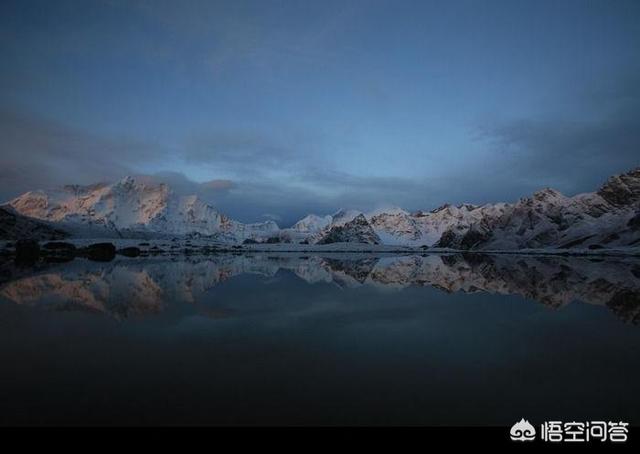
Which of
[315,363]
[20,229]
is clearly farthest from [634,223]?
[20,229]

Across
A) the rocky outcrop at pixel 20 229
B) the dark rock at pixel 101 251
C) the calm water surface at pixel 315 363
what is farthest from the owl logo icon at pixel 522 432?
the rocky outcrop at pixel 20 229

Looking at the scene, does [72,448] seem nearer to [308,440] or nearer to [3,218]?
[308,440]

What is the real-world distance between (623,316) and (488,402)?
43.9 feet

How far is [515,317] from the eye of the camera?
58.9 ft

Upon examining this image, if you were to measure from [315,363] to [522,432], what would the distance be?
17.8 feet

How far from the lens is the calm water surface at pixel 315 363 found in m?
7.89

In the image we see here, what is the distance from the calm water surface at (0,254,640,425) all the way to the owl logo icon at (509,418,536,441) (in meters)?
0.39

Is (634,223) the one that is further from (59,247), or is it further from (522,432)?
(59,247)

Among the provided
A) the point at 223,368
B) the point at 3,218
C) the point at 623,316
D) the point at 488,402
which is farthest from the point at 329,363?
the point at 3,218

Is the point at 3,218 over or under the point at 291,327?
over

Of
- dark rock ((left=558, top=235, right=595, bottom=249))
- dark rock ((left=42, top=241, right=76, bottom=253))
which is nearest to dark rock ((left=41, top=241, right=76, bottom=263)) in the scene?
dark rock ((left=42, top=241, right=76, bottom=253))

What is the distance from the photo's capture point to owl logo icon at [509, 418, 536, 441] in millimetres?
6913

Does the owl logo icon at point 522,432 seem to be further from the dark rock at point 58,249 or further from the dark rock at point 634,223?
the dark rock at point 634,223

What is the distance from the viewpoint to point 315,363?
11.0 meters
